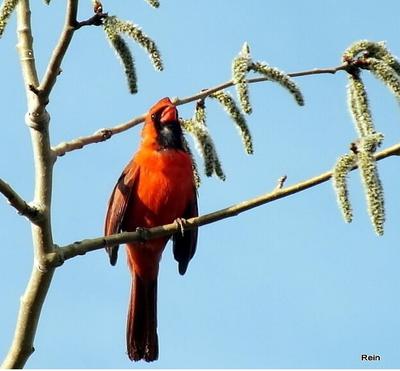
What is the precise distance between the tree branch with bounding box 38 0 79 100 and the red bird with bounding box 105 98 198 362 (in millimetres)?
2084

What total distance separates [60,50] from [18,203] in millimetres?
660

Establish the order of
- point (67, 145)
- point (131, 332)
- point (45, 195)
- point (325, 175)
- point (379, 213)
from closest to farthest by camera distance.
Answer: point (379, 213), point (325, 175), point (45, 195), point (67, 145), point (131, 332)

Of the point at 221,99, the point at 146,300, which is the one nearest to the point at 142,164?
the point at 146,300

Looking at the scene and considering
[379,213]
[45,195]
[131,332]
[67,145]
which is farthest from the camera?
[131,332]

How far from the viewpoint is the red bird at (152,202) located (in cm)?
584

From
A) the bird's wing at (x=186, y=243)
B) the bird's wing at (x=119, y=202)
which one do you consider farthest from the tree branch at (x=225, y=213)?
the bird's wing at (x=186, y=243)

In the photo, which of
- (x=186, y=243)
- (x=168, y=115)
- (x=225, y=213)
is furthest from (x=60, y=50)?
(x=186, y=243)

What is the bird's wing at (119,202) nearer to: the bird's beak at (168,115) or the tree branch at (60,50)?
the bird's beak at (168,115)

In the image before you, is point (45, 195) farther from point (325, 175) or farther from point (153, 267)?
point (153, 267)

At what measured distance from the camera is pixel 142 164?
5965 millimetres

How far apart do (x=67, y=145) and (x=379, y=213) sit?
1.63 metres

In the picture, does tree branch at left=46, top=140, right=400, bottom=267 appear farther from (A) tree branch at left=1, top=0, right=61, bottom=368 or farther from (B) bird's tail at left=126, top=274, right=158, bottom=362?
(B) bird's tail at left=126, top=274, right=158, bottom=362

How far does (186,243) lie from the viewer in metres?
6.06

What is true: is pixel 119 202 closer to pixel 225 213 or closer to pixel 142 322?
pixel 142 322
